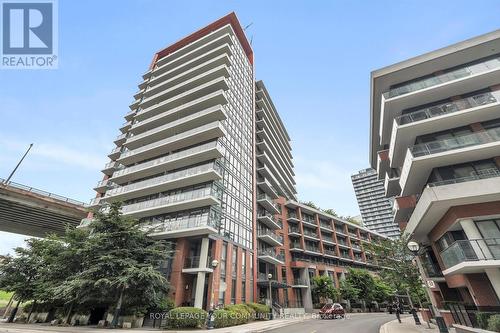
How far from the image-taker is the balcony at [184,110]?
36.4 metres

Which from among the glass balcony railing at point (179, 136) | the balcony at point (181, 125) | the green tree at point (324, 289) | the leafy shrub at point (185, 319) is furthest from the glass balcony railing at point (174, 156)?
the green tree at point (324, 289)

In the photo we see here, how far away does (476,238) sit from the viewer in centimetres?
1418

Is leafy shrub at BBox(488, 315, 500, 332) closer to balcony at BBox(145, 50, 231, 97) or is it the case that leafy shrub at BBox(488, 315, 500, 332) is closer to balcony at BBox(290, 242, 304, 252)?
balcony at BBox(290, 242, 304, 252)

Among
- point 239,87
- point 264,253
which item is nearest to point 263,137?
point 239,87

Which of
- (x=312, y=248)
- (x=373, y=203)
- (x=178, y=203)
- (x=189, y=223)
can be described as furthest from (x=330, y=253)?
(x=373, y=203)

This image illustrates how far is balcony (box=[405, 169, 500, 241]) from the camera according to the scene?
1438 centimetres

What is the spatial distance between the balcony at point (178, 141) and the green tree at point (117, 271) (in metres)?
13.7

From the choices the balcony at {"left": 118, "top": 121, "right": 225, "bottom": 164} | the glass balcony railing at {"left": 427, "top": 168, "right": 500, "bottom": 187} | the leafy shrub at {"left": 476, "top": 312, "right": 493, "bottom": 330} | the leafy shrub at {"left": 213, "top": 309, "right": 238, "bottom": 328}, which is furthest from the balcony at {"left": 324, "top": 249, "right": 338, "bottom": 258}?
the leafy shrub at {"left": 476, "top": 312, "right": 493, "bottom": 330}

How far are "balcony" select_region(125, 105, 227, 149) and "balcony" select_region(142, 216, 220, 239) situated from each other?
14461 mm

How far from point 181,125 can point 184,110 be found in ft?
10.1

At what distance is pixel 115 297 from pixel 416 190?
26749 millimetres

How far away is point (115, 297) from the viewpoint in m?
20.9

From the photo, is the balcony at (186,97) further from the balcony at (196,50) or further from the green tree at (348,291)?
the green tree at (348,291)

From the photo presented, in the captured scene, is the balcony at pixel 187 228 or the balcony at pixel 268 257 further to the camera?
the balcony at pixel 268 257
